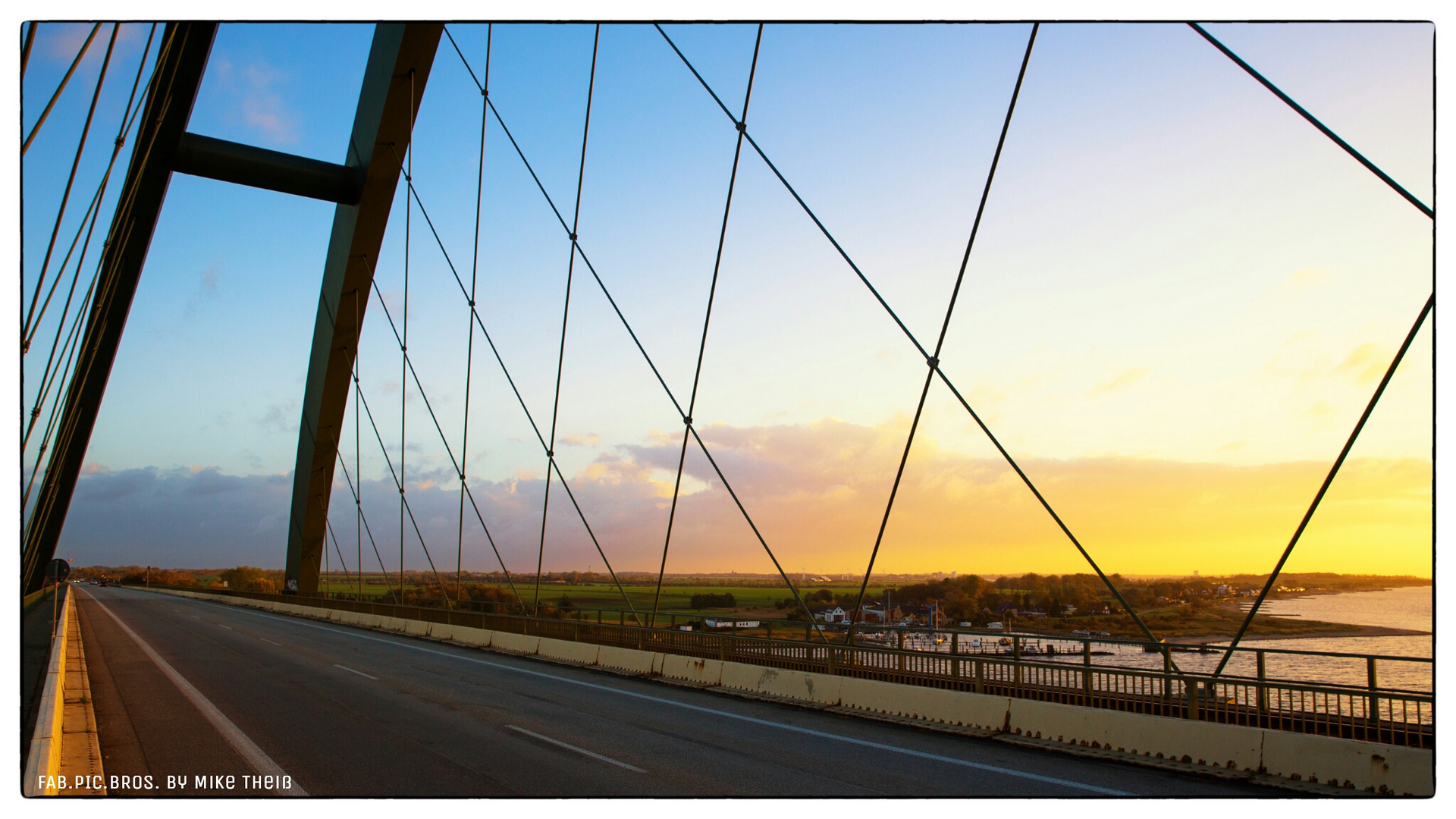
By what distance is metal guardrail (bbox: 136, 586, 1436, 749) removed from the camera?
7125 millimetres

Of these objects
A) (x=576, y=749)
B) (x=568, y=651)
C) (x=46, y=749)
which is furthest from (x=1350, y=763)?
(x=568, y=651)

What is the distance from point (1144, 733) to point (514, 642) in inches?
583

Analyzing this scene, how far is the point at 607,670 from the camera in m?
16.2

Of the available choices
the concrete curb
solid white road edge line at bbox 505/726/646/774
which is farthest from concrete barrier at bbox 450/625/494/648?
solid white road edge line at bbox 505/726/646/774

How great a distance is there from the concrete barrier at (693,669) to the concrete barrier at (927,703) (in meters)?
2.81

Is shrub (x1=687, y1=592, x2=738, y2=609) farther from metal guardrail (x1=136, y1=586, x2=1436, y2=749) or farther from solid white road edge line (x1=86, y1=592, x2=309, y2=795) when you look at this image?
solid white road edge line (x1=86, y1=592, x2=309, y2=795)

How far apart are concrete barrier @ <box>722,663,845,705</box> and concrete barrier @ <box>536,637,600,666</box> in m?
4.28

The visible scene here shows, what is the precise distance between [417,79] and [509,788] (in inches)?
765

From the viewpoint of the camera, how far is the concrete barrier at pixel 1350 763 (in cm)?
638

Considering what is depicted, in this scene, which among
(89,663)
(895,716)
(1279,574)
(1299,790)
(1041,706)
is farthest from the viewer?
(89,663)

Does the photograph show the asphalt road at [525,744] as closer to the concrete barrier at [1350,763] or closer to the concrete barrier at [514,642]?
the concrete barrier at [1350,763]

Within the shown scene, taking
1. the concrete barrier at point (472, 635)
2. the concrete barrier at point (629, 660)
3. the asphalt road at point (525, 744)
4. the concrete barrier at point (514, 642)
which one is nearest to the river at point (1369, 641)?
the asphalt road at point (525, 744)

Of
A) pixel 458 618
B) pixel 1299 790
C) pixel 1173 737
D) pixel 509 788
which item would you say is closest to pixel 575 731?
pixel 509 788

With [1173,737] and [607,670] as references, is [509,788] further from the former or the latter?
[607,670]
